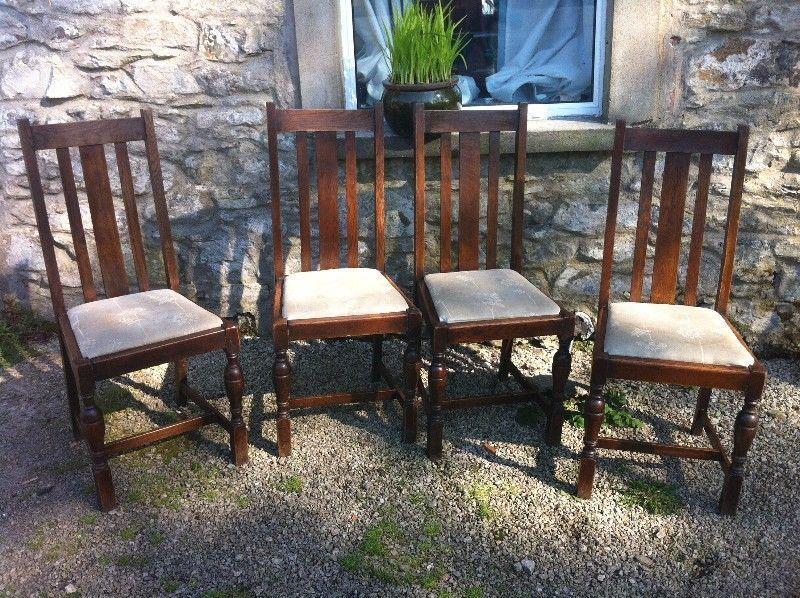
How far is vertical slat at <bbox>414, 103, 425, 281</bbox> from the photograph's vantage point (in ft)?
9.12

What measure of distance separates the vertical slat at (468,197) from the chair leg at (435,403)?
0.54 metres

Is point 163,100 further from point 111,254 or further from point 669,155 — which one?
point 669,155

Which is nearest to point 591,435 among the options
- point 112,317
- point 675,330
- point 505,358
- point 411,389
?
point 675,330

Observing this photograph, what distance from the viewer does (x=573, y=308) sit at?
3391mm

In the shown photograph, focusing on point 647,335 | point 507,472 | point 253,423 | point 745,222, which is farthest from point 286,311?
point 745,222

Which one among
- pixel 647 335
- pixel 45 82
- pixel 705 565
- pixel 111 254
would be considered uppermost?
pixel 45 82

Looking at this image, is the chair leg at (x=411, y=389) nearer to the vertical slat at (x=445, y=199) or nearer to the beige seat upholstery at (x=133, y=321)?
the vertical slat at (x=445, y=199)

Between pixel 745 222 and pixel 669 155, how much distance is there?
80 cm

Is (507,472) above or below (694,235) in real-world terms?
below

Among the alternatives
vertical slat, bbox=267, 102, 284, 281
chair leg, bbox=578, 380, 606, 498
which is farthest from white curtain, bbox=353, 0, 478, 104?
chair leg, bbox=578, 380, 606, 498

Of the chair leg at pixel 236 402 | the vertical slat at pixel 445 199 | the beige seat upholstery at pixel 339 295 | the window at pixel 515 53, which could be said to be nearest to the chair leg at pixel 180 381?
the chair leg at pixel 236 402

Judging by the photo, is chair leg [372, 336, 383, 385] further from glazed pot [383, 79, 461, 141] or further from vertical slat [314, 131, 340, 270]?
glazed pot [383, 79, 461, 141]

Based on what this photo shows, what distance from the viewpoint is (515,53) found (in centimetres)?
330

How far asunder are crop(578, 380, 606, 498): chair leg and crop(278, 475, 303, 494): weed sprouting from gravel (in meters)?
0.90
